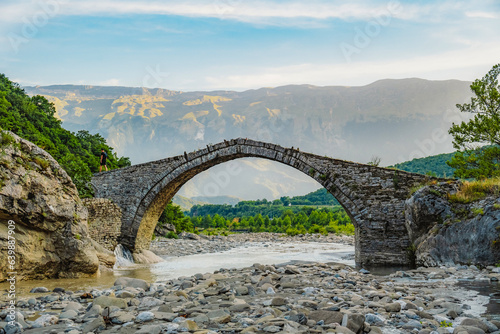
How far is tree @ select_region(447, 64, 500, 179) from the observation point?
56.9 ft

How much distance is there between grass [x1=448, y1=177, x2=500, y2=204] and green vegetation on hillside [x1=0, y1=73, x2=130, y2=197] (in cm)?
1373

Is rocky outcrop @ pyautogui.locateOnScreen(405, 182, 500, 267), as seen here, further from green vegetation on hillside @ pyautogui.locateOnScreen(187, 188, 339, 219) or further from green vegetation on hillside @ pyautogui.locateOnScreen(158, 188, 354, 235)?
green vegetation on hillside @ pyautogui.locateOnScreen(187, 188, 339, 219)

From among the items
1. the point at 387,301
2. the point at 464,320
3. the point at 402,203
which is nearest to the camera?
the point at 464,320

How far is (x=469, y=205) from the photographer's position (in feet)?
37.0

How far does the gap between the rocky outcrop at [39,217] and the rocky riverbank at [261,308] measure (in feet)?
4.90

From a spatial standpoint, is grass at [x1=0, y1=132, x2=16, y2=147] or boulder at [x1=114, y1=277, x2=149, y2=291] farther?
grass at [x1=0, y1=132, x2=16, y2=147]

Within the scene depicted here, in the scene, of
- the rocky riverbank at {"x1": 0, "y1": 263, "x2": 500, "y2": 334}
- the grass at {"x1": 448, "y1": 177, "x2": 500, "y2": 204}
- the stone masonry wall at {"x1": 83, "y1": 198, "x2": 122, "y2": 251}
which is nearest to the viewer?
the rocky riverbank at {"x1": 0, "y1": 263, "x2": 500, "y2": 334}

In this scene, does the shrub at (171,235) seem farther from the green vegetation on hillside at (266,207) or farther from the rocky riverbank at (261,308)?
the green vegetation on hillside at (266,207)

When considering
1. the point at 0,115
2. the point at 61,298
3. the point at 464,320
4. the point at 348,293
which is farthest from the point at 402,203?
the point at 0,115

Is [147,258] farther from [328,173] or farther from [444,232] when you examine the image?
[444,232]

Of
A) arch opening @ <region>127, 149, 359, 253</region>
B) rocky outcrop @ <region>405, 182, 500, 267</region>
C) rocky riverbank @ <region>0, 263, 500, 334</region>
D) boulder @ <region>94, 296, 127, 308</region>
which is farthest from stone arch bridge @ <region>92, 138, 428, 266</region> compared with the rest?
boulder @ <region>94, 296, 127, 308</region>

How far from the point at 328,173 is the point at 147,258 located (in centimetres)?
795

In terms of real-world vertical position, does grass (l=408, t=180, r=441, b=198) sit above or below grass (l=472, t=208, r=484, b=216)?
above

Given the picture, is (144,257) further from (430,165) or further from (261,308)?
(430,165)
